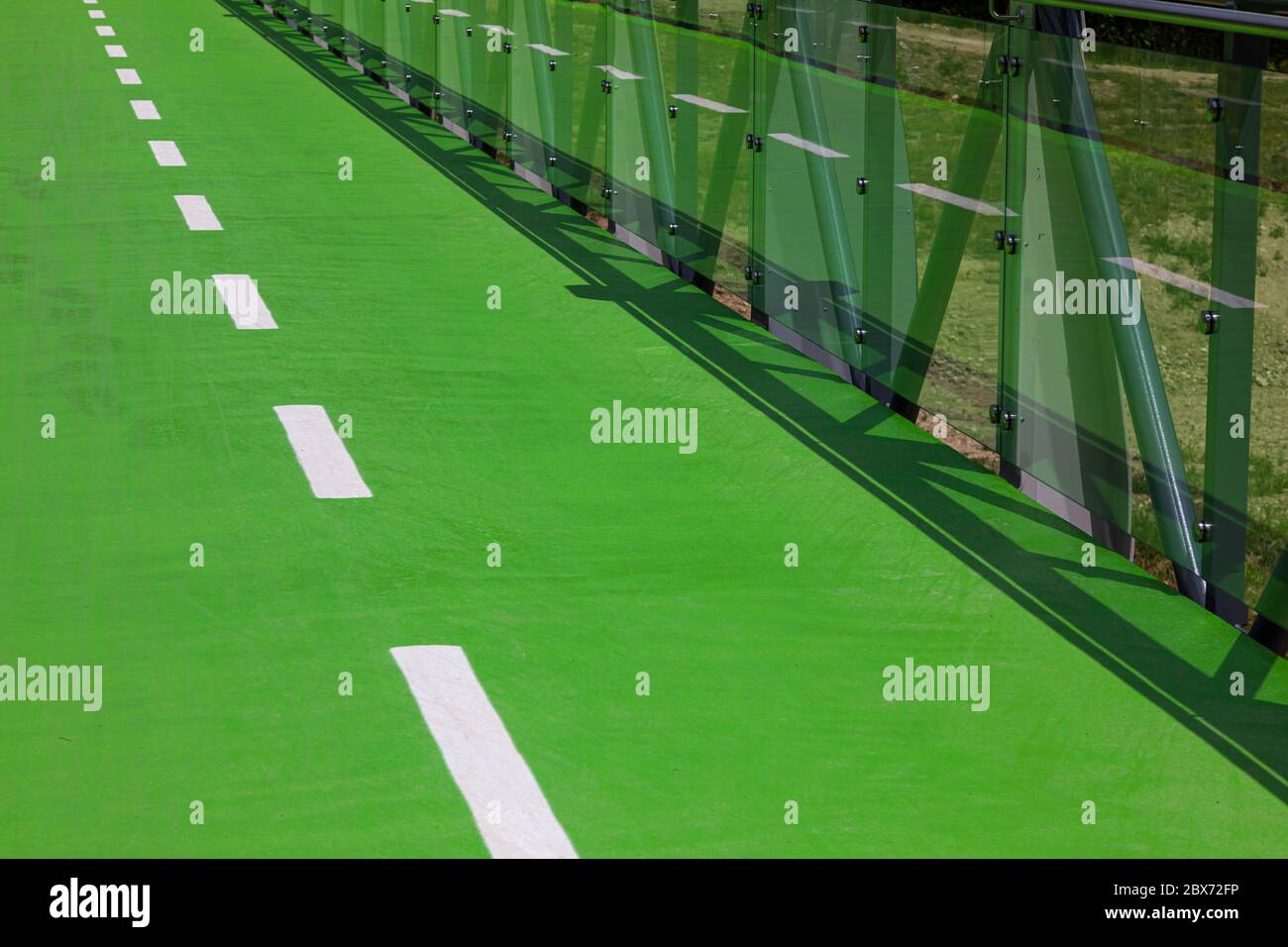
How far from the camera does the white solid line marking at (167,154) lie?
1528 centimetres

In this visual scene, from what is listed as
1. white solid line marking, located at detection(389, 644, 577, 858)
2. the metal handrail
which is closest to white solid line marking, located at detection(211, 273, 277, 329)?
white solid line marking, located at detection(389, 644, 577, 858)

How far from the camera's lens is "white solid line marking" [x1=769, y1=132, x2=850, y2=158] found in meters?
8.89

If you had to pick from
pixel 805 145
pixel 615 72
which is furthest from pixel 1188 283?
pixel 615 72

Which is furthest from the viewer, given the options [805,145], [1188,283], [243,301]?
[243,301]

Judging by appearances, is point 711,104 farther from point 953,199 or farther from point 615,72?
point 953,199

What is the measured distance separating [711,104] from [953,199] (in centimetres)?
306

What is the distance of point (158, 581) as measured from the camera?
643 centimetres

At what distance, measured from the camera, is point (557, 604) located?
6.30 metres

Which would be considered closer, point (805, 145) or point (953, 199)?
point (953, 199)

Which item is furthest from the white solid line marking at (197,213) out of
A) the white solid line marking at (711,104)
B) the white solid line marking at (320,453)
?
the white solid line marking at (320,453)

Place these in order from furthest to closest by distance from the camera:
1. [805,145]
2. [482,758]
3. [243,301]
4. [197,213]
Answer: [197,213] < [243,301] < [805,145] < [482,758]

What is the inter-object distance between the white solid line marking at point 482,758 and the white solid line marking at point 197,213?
24.5 ft
